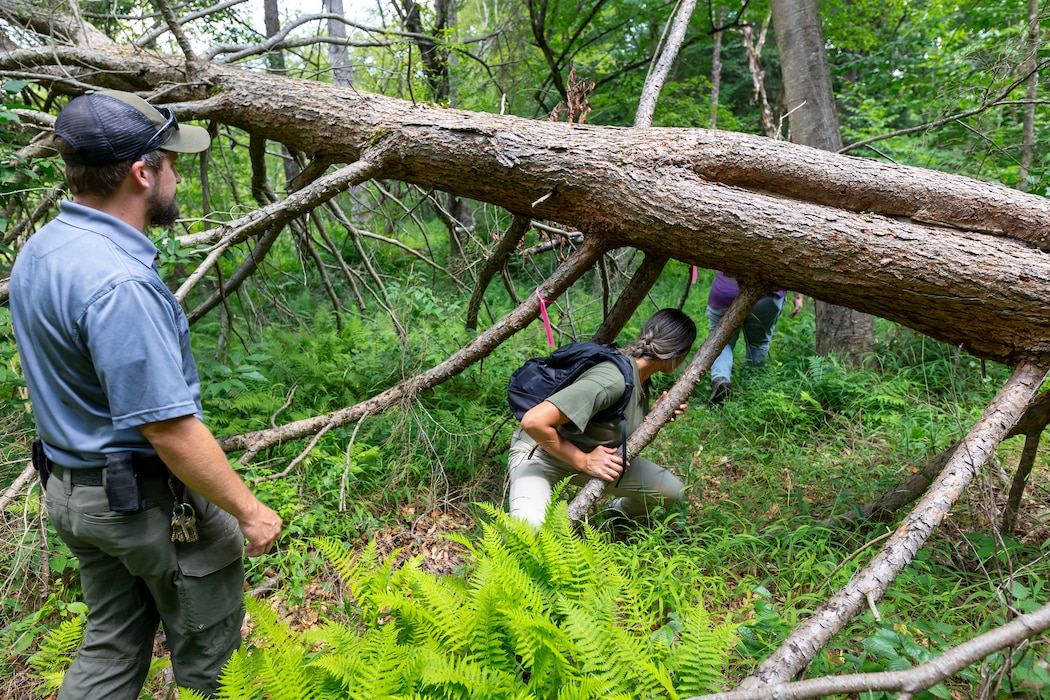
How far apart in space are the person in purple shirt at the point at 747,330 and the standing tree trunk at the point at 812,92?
1.61 feet

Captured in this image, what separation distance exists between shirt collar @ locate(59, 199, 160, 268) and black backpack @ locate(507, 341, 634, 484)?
5.66 ft

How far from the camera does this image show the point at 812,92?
182 inches

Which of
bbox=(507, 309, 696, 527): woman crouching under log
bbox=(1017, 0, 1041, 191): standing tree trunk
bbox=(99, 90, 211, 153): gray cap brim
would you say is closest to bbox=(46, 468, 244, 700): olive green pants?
bbox=(99, 90, 211, 153): gray cap brim

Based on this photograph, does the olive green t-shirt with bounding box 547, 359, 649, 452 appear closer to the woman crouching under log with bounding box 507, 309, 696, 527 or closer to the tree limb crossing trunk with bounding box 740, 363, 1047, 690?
the woman crouching under log with bounding box 507, 309, 696, 527

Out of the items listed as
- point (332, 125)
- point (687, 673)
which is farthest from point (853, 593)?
point (332, 125)

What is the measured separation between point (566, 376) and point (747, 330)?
8.64ft

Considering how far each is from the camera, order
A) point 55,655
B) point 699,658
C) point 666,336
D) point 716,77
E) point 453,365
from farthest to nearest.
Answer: point 716,77, point 453,365, point 666,336, point 55,655, point 699,658

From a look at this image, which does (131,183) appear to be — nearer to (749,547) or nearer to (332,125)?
(332,125)

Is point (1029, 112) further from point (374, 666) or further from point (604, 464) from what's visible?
point (374, 666)

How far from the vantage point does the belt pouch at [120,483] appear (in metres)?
1.79

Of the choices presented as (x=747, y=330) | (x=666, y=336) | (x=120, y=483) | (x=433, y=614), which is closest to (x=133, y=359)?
(x=120, y=483)

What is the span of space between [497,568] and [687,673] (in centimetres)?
75

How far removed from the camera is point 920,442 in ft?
11.7

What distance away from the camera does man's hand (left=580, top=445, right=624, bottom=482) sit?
286 centimetres
